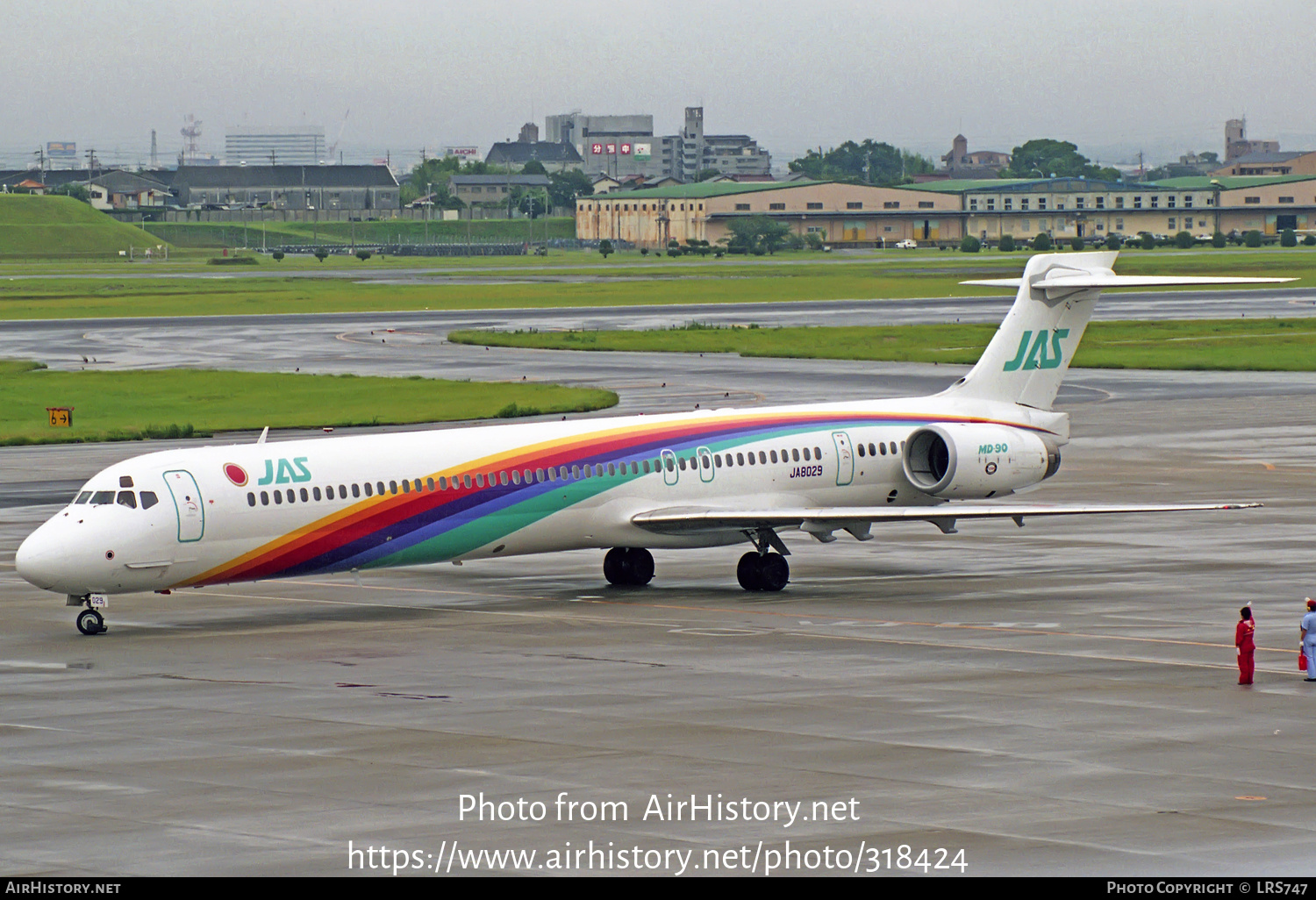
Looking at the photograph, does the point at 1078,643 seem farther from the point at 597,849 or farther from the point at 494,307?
the point at 494,307

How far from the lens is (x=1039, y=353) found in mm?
41500

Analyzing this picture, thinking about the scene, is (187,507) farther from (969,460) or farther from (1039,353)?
(1039,353)

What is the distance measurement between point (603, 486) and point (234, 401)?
4088 centimetres

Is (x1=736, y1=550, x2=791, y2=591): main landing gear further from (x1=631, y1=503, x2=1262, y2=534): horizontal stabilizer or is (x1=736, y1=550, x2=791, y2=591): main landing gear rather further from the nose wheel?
the nose wheel

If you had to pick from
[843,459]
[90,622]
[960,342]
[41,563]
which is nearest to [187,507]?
[41,563]

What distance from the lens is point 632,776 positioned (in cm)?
2114

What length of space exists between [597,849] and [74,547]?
16.2 metres

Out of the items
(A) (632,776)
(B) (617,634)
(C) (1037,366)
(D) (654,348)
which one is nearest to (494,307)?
(D) (654,348)

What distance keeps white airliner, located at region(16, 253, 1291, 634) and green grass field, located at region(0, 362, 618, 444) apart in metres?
29.2

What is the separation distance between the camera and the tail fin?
41.2 metres

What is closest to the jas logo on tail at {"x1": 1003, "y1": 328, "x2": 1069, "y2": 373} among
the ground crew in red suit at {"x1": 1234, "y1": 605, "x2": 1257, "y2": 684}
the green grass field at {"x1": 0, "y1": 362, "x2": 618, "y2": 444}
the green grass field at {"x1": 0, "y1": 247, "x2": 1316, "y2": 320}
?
the ground crew in red suit at {"x1": 1234, "y1": 605, "x2": 1257, "y2": 684}

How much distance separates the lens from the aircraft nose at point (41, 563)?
3091 centimetres

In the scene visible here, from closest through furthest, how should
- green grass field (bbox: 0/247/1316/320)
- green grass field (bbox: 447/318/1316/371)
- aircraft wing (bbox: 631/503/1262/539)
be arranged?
1. aircraft wing (bbox: 631/503/1262/539)
2. green grass field (bbox: 447/318/1316/371)
3. green grass field (bbox: 0/247/1316/320)

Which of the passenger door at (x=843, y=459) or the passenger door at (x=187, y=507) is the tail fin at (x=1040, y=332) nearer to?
the passenger door at (x=843, y=459)
